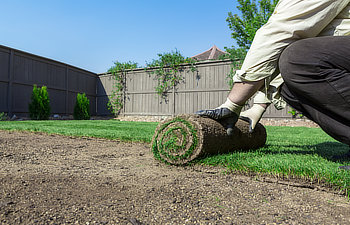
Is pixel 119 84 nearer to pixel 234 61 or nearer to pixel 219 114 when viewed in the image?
pixel 234 61

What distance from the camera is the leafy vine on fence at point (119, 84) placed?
11.6 metres

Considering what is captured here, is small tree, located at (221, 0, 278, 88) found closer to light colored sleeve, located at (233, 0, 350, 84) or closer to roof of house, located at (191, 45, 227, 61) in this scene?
roof of house, located at (191, 45, 227, 61)

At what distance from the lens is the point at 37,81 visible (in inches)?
379

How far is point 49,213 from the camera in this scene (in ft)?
2.92

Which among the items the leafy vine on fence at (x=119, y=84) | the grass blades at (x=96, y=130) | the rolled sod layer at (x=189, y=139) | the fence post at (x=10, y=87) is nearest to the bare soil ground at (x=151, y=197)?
the rolled sod layer at (x=189, y=139)

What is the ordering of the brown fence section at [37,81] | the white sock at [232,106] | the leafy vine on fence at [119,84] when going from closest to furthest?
the white sock at [232,106]
the brown fence section at [37,81]
the leafy vine on fence at [119,84]

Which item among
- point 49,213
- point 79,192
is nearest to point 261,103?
point 79,192

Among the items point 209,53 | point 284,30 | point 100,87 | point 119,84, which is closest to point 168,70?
point 119,84

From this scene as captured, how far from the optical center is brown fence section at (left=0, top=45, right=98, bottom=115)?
27.7 feet

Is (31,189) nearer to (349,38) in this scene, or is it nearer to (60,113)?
(349,38)

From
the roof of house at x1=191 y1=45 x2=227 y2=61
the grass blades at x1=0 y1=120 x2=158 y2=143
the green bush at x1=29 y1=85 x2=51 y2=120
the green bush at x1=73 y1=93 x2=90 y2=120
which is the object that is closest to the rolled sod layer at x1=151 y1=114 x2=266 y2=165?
the grass blades at x1=0 y1=120 x2=158 y2=143

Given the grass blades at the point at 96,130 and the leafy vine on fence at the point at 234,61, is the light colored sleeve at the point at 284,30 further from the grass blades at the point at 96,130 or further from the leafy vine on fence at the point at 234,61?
the leafy vine on fence at the point at 234,61

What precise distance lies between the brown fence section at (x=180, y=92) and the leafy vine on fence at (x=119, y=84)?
0.27 m

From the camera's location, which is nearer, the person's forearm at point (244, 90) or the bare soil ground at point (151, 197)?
the bare soil ground at point (151, 197)
